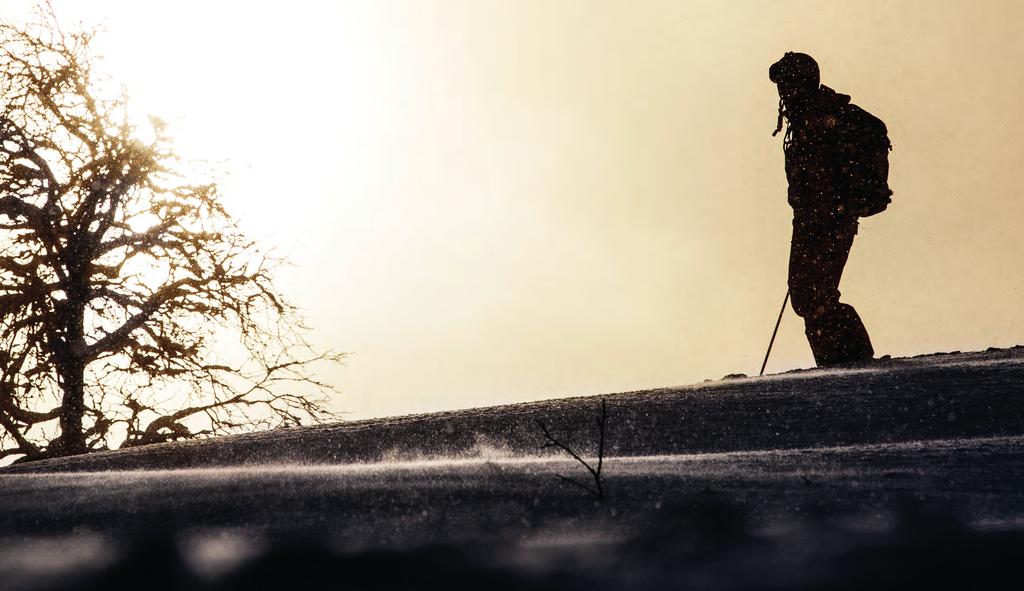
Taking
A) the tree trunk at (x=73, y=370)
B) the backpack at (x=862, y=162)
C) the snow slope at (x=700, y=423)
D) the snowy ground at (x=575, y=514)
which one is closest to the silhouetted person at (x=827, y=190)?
the backpack at (x=862, y=162)

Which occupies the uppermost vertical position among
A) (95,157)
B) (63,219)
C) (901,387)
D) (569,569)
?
(95,157)

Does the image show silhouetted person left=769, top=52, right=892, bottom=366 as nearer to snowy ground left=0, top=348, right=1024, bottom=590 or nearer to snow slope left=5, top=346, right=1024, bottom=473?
snow slope left=5, top=346, right=1024, bottom=473

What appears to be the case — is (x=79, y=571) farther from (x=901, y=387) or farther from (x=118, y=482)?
(x=901, y=387)

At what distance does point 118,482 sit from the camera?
158 inches

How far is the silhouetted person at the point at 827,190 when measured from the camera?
766 centimetres

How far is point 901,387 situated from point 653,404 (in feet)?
4.88

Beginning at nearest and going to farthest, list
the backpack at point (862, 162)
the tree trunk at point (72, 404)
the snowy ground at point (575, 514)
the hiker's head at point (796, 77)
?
the snowy ground at point (575, 514)
the backpack at point (862, 162)
the hiker's head at point (796, 77)
the tree trunk at point (72, 404)

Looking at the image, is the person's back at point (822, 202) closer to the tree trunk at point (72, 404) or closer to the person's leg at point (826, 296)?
the person's leg at point (826, 296)

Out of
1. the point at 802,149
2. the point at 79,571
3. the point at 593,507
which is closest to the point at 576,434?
the point at 593,507

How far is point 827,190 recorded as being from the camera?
7695 mm

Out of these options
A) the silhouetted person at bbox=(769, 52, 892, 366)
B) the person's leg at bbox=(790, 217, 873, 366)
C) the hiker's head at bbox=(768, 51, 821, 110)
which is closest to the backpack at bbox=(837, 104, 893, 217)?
the silhouetted person at bbox=(769, 52, 892, 366)

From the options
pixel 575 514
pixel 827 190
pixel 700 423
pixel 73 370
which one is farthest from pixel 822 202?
pixel 73 370

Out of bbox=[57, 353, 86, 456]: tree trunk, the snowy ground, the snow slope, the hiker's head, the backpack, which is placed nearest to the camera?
the snowy ground

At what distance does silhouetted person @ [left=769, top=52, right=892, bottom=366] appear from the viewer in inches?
302
